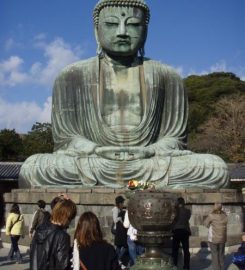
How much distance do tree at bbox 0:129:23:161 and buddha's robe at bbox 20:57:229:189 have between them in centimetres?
1871

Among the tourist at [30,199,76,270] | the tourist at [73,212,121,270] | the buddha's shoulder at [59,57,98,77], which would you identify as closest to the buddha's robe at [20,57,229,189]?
the buddha's shoulder at [59,57,98,77]

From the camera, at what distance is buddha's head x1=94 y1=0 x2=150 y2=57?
12.4m

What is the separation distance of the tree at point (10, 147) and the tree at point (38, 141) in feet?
1.51

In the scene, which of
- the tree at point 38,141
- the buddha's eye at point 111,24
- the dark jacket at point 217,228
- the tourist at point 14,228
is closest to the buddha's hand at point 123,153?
the tourist at point 14,228

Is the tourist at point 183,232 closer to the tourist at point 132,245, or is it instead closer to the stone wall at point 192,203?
the tourist at point 132,245

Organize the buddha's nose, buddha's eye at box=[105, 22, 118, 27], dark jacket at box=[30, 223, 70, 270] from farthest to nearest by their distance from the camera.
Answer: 1. buddha's eye at box=[105, 22, 118, 27]
2. the buddha's nose
3. dark jacket at box=[30, 223, 70, 270]

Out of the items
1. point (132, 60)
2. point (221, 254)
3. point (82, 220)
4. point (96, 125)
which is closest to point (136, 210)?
point (82, 220)

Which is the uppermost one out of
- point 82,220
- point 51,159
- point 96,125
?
point 96,125

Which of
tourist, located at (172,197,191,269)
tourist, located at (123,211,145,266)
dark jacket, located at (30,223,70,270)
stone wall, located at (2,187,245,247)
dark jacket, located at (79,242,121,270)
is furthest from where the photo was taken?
stone wall, located at (2,187,245,247)

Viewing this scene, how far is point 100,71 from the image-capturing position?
41.6 ft

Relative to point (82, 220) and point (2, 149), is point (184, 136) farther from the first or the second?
point (2, 149)

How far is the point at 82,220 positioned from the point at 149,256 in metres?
1.07

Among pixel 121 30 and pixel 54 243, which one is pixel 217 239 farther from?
pixel 121 30

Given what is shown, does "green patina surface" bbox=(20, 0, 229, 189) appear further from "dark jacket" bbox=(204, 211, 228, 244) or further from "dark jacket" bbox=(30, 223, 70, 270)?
"dark jacket" bbox=(30, 223, 70, 270)
